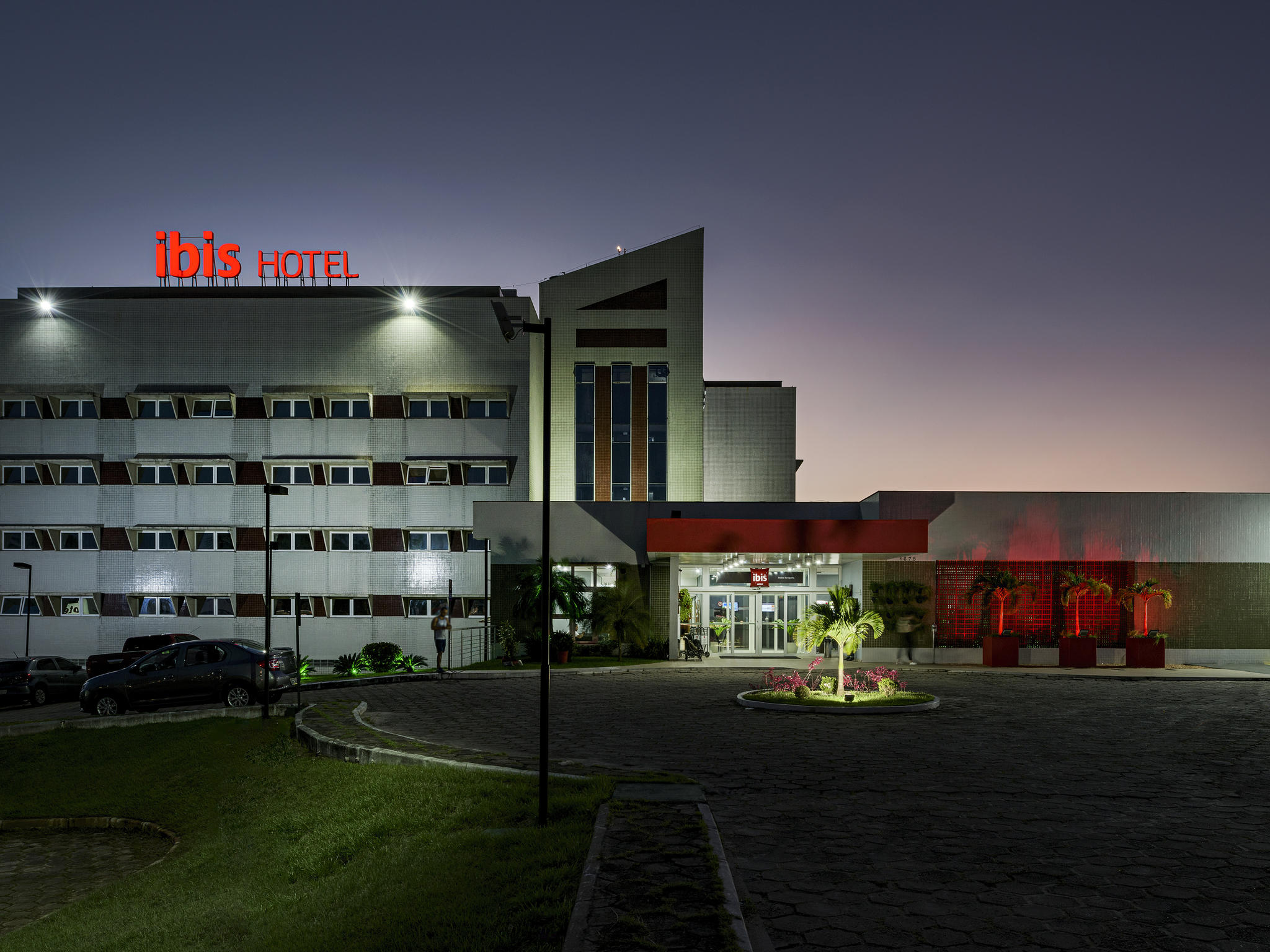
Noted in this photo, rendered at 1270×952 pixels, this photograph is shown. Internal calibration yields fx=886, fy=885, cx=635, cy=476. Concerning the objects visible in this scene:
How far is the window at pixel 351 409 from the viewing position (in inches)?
1588

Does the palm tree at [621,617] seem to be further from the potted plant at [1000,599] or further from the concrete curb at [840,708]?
the concrete curb at [840,708]

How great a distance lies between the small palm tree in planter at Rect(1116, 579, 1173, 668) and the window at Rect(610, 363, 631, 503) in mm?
21872

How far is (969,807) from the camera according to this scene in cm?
1002

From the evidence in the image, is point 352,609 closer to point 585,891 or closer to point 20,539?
point 20,539

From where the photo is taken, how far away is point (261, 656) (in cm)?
2233

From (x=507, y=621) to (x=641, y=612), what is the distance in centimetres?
556

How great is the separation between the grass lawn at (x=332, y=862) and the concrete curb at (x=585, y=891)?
13cm

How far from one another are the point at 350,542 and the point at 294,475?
408cm

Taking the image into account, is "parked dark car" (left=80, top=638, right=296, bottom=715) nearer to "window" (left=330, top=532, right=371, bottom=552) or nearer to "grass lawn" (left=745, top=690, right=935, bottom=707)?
"grass lawn" (left=745, top=690, right=935, bottom=707)

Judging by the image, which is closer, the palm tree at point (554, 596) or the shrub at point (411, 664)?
the palm tree at point (554, 596)

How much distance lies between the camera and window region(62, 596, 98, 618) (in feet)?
132

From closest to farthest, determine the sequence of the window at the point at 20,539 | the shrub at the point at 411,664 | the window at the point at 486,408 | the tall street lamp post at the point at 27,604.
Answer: the shrub at the point at 411,664 → the tall street lamp post at the point at 27,604 → the window at the point at 486,408 → the window at the point at 20,539

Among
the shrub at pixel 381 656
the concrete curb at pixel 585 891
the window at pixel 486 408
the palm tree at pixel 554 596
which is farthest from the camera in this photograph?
the window at pixel 486 408

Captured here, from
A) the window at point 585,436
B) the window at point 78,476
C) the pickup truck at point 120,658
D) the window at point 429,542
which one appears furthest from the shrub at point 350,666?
the window at point 78,476
